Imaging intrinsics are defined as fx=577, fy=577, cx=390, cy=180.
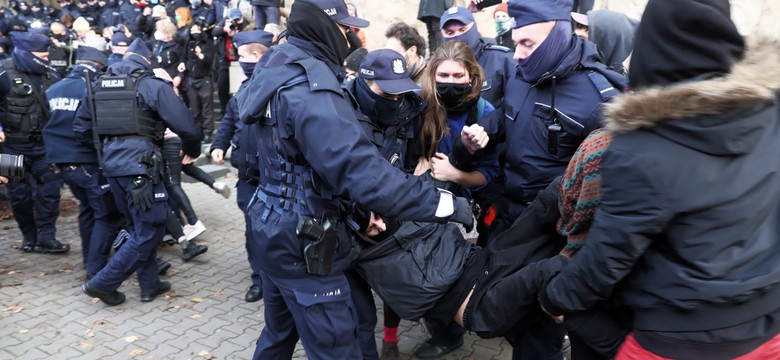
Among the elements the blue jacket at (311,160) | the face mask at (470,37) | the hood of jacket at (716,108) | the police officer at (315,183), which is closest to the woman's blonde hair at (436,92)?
the police officer at (315,183)

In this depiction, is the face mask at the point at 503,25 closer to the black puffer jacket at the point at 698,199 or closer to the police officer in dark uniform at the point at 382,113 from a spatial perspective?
the police officer in dark uniform at the point at 382,113

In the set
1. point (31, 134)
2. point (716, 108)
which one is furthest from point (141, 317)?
point (716, 108)

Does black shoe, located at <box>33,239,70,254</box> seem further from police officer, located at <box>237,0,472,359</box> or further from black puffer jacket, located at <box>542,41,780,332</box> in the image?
black puffer jacket, located at <box>542,41,780,332</box>

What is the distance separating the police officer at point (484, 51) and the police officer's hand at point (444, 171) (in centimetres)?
74

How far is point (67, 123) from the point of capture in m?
5.24

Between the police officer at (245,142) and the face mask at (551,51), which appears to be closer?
the face mask at (551,51)

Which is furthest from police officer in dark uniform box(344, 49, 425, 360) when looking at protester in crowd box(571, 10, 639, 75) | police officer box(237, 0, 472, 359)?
protester in crowd box(571, 10, 639, 75)

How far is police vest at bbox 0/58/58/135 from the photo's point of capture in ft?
18.7

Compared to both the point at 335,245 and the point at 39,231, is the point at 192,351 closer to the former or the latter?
the point at 335,245

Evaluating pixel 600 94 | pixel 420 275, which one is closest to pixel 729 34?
pixel 600 94

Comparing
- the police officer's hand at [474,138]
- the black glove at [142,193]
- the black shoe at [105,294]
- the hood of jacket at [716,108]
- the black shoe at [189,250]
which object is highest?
the hood of jacket at [716,108]

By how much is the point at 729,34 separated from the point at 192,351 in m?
3.80

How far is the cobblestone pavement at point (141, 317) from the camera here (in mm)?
4125

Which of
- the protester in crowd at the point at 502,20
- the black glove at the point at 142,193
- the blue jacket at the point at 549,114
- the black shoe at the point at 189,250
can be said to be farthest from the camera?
the protester in crowd at the point at 502,20
